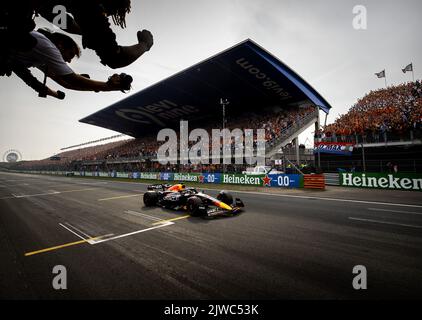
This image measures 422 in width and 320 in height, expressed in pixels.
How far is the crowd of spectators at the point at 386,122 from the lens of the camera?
17103mm

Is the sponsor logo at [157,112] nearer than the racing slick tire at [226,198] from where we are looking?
No

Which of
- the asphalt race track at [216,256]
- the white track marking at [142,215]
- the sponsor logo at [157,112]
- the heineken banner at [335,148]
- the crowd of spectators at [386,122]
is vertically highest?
the sponsor logo at [157,112]

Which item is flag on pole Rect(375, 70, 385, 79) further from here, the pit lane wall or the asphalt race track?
the asphalt race track

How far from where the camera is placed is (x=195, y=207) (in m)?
6.98

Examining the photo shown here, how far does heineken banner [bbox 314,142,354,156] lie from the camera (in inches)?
750

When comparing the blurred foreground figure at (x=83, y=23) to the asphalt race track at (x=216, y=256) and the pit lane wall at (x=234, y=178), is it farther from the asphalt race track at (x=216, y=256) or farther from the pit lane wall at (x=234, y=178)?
the pit lane wall at (x=234, y=178)

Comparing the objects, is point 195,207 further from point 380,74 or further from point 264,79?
point 380,74

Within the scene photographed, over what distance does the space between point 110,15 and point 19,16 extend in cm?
47

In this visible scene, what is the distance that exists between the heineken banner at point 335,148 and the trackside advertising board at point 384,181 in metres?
4.51

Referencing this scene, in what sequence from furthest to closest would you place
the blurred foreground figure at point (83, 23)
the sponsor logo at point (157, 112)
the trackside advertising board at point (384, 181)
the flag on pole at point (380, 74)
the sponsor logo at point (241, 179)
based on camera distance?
the sponsor logo at point (157, 112) → the flag on pole at point (380, 74) → the sponsor logo at point (241, 179) → the trackside advertising board at point (384, 181) → the blurred foreground figure at point (83, 23)

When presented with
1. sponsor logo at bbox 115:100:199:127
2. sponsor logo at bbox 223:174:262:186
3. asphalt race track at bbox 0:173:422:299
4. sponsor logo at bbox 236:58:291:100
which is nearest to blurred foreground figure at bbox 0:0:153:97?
asphalt race track at bbox 0:173:422:299

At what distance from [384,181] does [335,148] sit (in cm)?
687

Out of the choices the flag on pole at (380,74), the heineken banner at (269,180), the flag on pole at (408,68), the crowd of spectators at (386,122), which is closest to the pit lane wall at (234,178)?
the heineken banner at (269,180)

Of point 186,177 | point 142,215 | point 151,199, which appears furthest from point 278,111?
point 142,215
